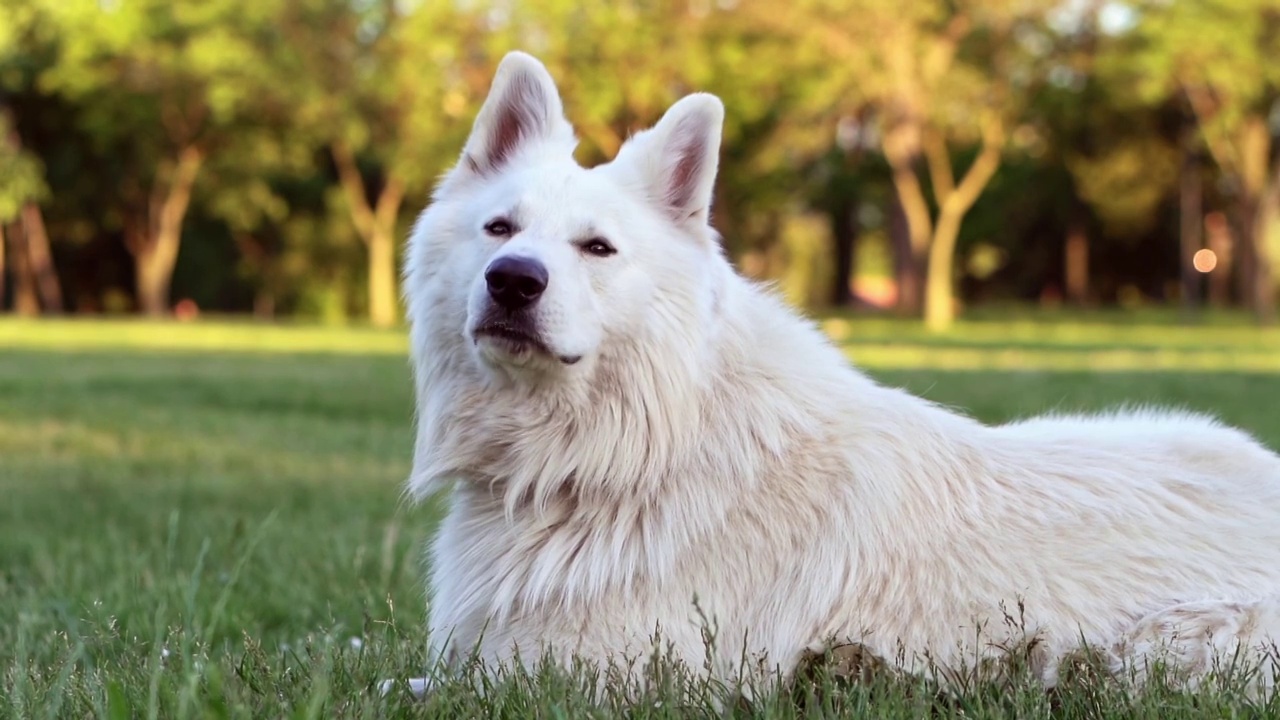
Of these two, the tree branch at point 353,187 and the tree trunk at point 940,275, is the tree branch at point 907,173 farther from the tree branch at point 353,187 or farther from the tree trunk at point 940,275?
the tree branch at point 353,187

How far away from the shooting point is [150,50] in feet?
126

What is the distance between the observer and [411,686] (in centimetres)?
314

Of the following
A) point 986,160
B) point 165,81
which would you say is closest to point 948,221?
point 986,160

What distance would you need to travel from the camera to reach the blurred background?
34.5 meters

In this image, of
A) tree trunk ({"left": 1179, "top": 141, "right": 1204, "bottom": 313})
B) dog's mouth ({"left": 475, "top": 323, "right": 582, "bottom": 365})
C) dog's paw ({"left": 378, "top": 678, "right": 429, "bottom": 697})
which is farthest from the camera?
tree trunk ({"left": 1179, "top": 141, "right": 1204, "bottom": 313})

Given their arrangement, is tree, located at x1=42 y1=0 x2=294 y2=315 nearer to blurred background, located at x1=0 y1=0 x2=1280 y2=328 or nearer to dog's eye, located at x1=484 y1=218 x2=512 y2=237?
blurred background, located at x1=0 y1=0 x2=1280 y2=328

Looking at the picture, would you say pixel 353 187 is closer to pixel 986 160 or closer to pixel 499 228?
pixel 986 160

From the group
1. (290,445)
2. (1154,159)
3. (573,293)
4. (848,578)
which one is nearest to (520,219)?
(573,293)

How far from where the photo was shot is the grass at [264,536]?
9.43ft

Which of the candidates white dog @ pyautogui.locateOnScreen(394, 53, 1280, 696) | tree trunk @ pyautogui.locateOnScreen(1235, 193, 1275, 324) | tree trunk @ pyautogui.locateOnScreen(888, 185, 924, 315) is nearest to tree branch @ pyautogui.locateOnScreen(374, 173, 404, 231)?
tree trunk @ pyautogui.locateOnScreen(888, 185, 924, 315)

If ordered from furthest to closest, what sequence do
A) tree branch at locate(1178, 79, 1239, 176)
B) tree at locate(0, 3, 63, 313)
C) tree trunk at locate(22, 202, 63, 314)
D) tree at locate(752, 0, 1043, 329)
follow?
tree trunk at locate(22, 202, 63, 314), tree branch at locate(1178, 79, 1239, 176), tree at locate(0, 3, 63, 313), tree at locate(752, 0, 1043, 329)

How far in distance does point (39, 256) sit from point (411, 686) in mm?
43805

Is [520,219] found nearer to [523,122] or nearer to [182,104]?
[523,122]

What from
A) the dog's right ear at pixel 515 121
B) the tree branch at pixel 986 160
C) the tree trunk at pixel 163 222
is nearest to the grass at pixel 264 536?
the dog's right ear at pixel 515 121
